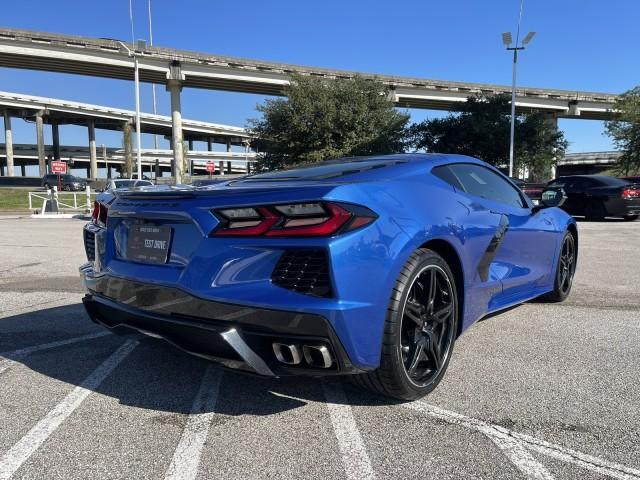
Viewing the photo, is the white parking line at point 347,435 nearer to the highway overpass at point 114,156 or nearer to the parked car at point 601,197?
the parked car at point 601,197

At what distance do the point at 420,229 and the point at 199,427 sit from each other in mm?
1520

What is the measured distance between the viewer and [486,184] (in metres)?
3.96

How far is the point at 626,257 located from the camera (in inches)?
329

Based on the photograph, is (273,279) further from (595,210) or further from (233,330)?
(595,210)

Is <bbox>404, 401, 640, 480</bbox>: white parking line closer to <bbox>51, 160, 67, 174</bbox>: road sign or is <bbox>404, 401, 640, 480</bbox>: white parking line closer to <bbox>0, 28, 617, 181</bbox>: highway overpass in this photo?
<bbox>51, 160, 67, 174</bbox>: road sign

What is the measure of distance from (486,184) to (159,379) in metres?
2.72

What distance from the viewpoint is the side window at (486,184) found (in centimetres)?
362

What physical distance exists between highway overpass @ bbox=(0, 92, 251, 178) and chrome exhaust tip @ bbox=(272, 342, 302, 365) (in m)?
76.9

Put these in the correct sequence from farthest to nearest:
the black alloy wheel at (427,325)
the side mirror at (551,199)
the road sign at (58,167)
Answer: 1. the road sign at (58,167)
2. the side mirror at (551,199)
3. the black alloy wheel at (427,325)

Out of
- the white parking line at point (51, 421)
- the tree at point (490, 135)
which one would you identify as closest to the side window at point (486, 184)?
the white parking line at point (51, 421)

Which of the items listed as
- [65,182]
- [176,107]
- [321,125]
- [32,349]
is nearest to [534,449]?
[32,349]

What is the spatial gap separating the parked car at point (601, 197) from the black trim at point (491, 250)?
13.0 m

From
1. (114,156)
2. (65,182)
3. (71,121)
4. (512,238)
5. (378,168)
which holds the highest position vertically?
(71,121)

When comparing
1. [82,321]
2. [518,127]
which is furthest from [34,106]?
[82,321]
